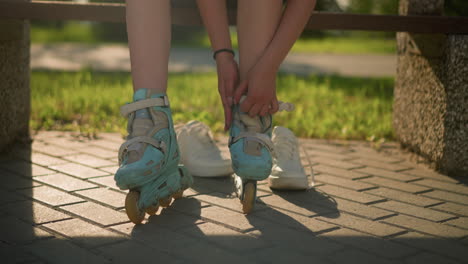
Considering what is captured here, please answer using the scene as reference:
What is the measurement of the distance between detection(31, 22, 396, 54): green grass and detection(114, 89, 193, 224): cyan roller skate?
12377 millimetres

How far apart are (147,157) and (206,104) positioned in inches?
119

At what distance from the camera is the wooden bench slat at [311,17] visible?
9.52 feet

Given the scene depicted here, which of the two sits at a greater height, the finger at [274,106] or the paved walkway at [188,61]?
the paved walkway at [188,61]

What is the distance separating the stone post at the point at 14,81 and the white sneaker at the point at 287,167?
150 cm

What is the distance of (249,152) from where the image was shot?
2.14m

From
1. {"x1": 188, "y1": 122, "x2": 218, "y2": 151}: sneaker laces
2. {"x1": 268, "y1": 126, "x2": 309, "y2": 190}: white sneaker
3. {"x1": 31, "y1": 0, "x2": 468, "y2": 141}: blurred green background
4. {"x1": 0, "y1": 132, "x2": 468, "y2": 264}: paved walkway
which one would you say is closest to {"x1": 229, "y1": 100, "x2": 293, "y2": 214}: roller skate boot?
{"x1": 0, "y1": 132, "x2": 468, "y2": 264}: paved walkway

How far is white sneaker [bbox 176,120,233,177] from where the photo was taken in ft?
9.07

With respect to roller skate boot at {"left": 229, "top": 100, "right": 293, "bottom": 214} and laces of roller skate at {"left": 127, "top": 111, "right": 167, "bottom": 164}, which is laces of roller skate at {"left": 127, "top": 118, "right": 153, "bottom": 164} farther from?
roller skate boot at {"left": 229, "top": 100, "right": 293, "bottom": 214}

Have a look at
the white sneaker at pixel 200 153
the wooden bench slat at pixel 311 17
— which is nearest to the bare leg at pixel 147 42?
the white sneaker at pixel 200 153

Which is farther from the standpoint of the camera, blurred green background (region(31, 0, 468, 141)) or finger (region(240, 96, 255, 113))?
blurred green background (region(31, 0, 468, 141))

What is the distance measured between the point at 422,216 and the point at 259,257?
0.83 meters

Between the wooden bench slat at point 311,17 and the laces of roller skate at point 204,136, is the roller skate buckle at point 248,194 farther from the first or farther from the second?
the wooden bench slat at point 311,17

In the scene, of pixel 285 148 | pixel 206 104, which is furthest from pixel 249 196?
pixel 206 104

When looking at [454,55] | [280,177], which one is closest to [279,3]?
[280,177]
